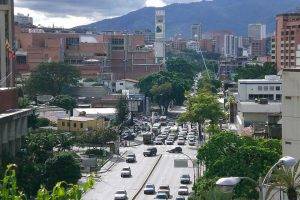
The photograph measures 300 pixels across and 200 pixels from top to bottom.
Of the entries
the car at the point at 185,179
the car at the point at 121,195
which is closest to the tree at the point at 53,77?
the car at the point at 185,179

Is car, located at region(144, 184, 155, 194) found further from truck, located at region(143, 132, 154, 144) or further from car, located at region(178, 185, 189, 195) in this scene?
truck, located at region(143, 132, 154, 144)

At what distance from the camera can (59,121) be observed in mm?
78750

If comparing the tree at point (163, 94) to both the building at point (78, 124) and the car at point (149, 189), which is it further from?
the car at point (149, 189)

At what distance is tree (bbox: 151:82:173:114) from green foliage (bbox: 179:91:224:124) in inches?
1058

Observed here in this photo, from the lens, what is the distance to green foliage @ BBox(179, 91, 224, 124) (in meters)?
79.4

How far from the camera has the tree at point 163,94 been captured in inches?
4328

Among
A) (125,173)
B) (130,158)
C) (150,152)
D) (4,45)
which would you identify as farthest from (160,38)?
(125,173)

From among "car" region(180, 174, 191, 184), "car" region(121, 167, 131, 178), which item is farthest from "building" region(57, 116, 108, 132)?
"car" region(180, 174, 191, 184)

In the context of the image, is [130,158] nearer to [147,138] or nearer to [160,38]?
[147,138]

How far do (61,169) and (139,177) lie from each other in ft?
38.3

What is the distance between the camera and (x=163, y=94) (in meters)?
111

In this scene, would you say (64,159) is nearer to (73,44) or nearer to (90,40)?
(73,44)

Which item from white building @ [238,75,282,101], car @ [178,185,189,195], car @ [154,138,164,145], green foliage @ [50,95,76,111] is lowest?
car @ [154,138,164,145]

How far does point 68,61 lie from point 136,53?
50.1ft
